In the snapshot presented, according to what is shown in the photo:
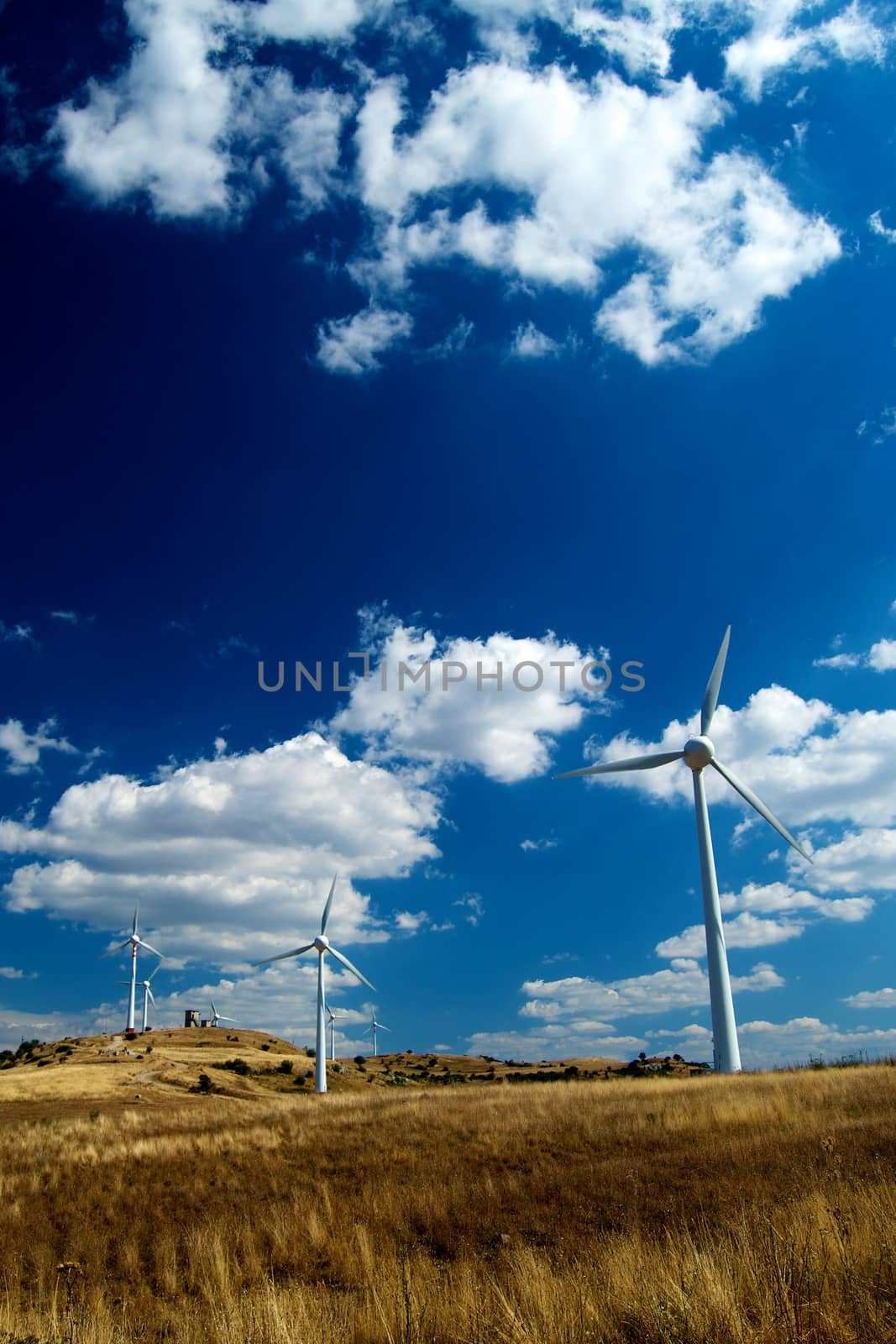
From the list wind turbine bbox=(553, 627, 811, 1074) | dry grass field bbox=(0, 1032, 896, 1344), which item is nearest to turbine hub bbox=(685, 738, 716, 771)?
wind turbine bbox=(553, 627, 811, 1074)

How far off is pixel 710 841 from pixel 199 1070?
5296 cm

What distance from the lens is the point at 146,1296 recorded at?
43.4 ft

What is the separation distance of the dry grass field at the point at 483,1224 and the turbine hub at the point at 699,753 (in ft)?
87.3

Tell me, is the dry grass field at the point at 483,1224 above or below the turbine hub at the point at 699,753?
below

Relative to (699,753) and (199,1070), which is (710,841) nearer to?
(699,753)

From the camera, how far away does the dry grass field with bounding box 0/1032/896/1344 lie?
28.7 feet

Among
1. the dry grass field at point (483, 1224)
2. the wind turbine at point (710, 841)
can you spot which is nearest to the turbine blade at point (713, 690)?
the wind turbine at point (710, 841)

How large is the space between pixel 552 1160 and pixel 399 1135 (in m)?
8.85

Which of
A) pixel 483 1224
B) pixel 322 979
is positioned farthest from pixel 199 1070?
pixel 483 1224

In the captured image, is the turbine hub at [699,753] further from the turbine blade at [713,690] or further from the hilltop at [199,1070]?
the hilltop at [199,1070]

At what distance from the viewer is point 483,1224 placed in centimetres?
1577

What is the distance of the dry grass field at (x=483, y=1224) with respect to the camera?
874 cm

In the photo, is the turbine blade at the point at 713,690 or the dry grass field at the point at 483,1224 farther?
the turbine blade at the point at 713,690

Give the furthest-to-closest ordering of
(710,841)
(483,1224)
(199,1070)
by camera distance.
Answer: (199,1070), (710,841), (483,1224)
